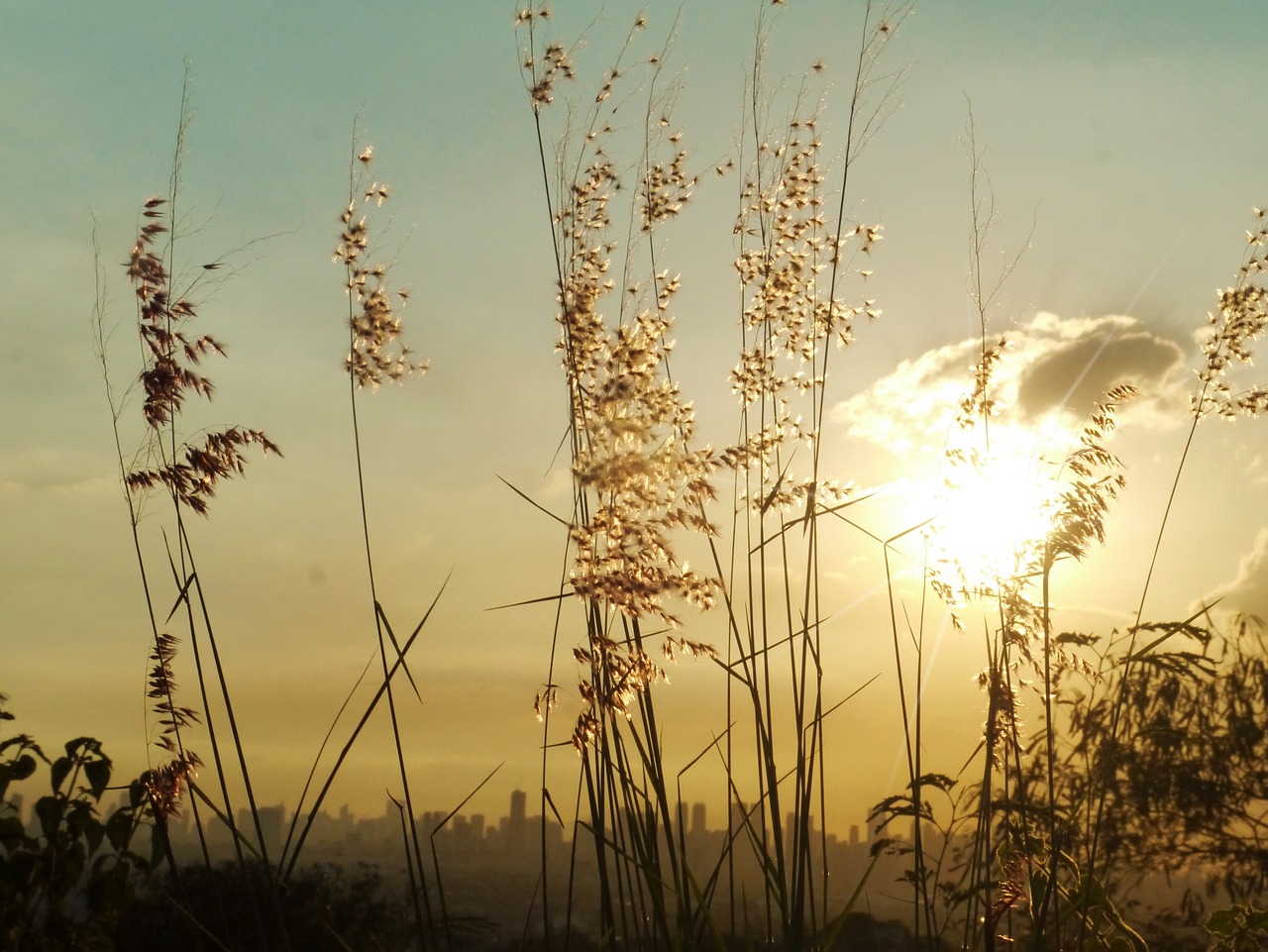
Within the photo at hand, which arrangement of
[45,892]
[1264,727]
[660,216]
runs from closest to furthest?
[45,892]
[660,216]
[1264,727]

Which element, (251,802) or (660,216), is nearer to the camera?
(251,802)

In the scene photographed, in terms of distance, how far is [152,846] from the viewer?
2.56 m

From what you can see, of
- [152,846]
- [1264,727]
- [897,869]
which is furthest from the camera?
[1264,727]

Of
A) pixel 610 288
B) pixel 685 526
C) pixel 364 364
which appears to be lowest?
pixel 685 526

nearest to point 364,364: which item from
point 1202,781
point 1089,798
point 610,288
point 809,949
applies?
point 610,288

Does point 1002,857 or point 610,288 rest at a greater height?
point 610,288

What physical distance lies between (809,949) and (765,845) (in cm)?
36

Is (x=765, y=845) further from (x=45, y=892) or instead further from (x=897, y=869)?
(x=45, y=892)

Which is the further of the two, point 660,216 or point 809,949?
point 660,216

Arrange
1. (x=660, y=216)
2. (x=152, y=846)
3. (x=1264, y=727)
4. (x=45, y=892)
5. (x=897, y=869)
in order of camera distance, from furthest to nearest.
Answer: (x=1264, y=727) < (x=660, y=216) < (x=897, y=869) < (x=45, y=892) < (x=152, y=846)

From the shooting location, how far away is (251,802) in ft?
7.88

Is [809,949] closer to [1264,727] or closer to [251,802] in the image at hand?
[251,802]

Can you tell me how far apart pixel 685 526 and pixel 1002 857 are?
1.06m

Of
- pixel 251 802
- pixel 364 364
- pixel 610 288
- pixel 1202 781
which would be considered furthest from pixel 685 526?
pixel 1202 781
